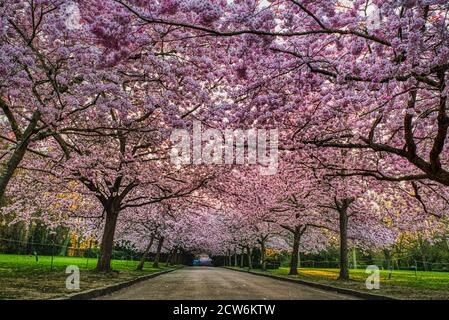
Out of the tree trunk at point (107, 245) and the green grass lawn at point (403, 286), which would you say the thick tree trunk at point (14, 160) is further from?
the green grass lawn at point (403, 286)

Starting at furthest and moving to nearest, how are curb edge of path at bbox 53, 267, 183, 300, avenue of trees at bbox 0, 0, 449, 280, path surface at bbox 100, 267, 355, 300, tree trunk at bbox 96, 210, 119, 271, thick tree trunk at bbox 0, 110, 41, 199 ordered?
tree trunk at bbox 96, 210, 119, 271
path surface at bbox 100, 267, 355, 300
thick tree trunk at bbox 0, 110, 41, 199
curb edge of path at bbox 53, 267, 183, 300
avenue of trees at bbox 0, 0, 449, 280

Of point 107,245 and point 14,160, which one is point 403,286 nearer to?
point 107,245

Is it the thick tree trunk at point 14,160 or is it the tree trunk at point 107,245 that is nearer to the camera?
the thick tree trunk at point 14,160

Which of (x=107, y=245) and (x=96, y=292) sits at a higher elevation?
(x=107, y=245)

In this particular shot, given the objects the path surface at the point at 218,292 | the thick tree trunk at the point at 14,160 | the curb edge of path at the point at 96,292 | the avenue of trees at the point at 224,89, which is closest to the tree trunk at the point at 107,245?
the avenue of trees at the point at 224,89

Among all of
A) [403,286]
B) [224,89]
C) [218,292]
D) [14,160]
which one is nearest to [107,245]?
[218,292]

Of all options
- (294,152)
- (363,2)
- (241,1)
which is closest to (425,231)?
(294,152)

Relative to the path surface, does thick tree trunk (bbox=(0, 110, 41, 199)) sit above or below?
above

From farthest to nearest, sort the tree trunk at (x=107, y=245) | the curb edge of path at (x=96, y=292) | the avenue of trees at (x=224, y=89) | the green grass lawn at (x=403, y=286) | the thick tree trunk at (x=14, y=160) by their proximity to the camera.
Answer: the tree trunk at (x=107, y=245) → the green grass lawn at (x=403, y=286) → the thick tree trunk at (x=14, y=160) → the curb edge of path at (x=96, y=292) → the avenue of trees at (x=224, y=89)

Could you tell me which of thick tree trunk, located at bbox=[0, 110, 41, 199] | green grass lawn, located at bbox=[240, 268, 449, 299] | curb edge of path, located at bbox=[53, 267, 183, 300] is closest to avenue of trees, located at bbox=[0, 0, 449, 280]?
thick tree trunk, located at bbox=[0, 110, 41, 199]

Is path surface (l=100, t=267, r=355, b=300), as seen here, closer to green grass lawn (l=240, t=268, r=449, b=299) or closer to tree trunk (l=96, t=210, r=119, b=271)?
green grass lawn (l=240, t=268, r=449, b=299)

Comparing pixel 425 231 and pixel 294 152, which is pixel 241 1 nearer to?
pixel 294 152

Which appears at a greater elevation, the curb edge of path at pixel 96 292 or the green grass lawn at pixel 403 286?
the green grass lawn at pixel 403 286

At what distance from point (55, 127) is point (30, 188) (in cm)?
931
